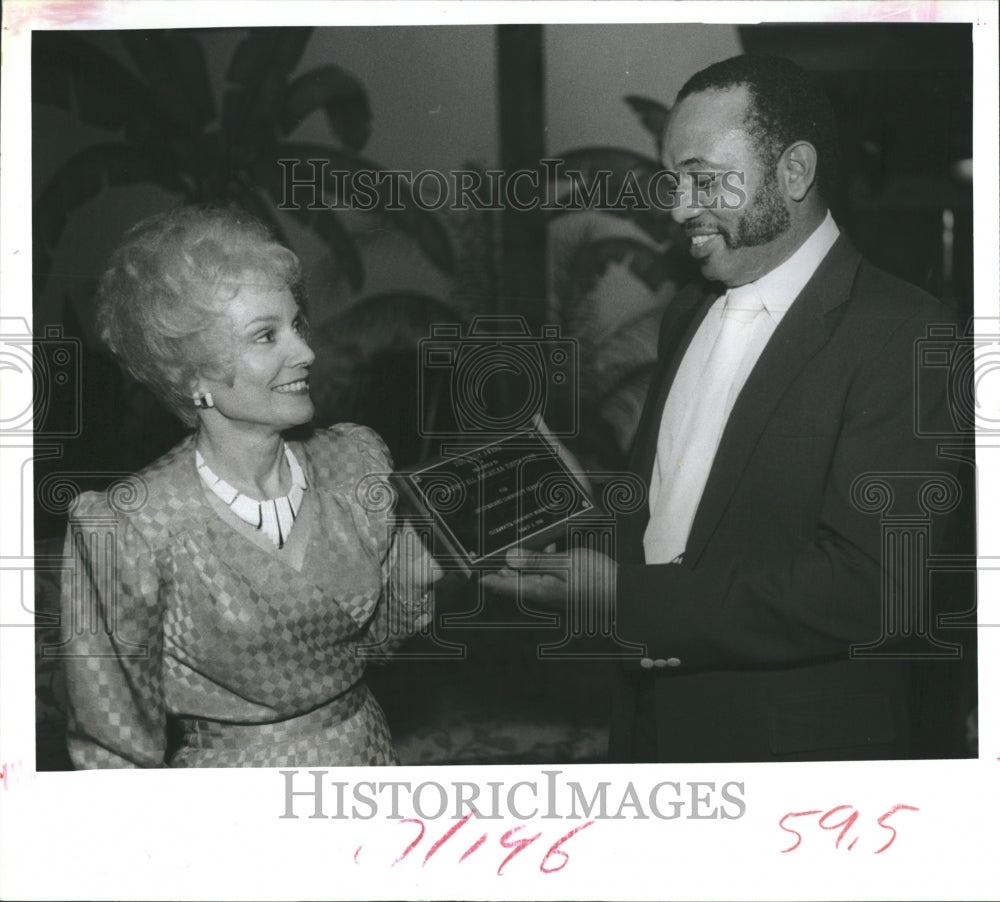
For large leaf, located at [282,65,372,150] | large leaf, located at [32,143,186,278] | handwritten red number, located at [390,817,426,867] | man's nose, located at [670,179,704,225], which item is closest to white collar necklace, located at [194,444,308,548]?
large leaf, located at [32,143,186,278]

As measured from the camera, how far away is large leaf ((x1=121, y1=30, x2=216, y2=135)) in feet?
10.0

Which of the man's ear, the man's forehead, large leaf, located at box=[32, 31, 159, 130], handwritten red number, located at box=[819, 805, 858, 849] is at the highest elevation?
large leaf, located at box=[32, 31, 159, 130]

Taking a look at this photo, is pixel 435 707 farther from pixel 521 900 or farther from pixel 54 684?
pixel 54 684

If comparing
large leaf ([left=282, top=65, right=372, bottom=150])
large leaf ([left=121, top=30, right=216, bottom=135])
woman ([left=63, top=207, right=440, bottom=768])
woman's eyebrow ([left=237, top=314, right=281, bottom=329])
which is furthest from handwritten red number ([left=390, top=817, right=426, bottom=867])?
large leaf ([left=121, top=30, right=216, bottom=135])

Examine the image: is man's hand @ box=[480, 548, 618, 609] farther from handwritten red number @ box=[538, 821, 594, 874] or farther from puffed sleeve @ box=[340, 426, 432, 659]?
handwritten red number @ box=[538, 821, 594, 874]

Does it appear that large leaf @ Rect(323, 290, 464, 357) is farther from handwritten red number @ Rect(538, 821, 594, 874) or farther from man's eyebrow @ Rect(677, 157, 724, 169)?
handwritten red number @ Rect(538, 821, 594, 874)

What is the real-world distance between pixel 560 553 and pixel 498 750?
542 mm

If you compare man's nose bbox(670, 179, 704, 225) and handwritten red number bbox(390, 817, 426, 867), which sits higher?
man's nose bbox(670, 179, 704, 225)

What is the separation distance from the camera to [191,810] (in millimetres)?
3090

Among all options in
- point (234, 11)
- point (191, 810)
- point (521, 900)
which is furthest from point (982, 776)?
point (234, 11)

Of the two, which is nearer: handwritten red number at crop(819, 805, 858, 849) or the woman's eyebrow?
the woman's eyebrow

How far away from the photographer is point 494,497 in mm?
3057

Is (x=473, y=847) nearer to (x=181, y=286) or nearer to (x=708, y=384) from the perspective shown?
(x=708, y=384)

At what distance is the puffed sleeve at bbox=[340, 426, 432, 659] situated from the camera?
310 centimetres
